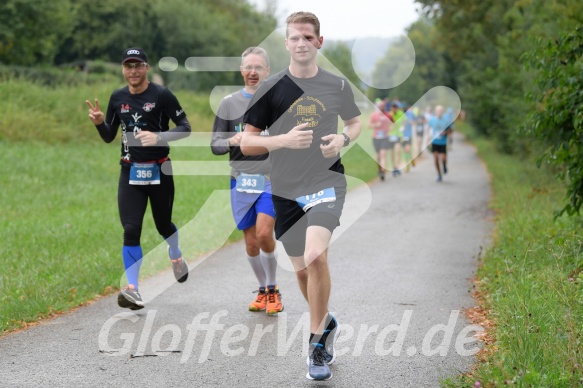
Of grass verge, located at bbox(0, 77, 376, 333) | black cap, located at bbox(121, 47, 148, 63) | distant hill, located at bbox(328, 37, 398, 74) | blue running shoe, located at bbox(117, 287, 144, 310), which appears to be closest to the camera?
distant hill, located at bbox(328, 37, 398, 74)

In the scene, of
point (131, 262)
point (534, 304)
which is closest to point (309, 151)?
point (534, 304)

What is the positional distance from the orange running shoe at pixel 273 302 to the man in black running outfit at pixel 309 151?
168 cm

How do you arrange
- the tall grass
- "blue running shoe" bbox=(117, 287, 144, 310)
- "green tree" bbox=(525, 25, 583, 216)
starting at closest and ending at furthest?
the tall grass, "blue running shoe" bbox=(117, 287, 144, 310), "green tree" bbox=(525, 25, 583, 216)

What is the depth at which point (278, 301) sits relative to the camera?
7250 millimetres

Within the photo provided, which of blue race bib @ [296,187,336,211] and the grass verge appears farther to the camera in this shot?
the grass verge

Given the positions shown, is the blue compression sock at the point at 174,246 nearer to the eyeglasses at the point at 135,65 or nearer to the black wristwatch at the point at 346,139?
the eyeglasses at the point at 135,65

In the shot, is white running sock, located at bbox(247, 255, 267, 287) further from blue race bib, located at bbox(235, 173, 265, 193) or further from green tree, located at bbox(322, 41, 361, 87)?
green tree, located at bbox(322, 41, 361, 87)

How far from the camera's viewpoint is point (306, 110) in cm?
530

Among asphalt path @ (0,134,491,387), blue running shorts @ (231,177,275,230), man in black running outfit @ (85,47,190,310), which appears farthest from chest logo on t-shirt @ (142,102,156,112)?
asphalt path @ (0,134,491,387)

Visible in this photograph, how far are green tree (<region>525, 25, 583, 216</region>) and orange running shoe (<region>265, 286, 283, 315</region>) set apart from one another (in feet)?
10.1

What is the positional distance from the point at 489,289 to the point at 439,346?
72.0 inches

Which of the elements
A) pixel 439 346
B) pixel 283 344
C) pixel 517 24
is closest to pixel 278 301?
pixel 283 344

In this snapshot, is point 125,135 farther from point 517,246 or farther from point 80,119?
point 80,119

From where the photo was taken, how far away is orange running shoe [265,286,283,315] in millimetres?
7127
